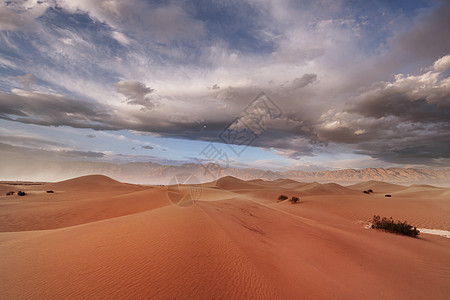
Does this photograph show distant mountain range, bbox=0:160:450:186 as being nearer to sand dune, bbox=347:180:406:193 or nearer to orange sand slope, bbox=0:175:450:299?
sand dune, bbox=347:180:406:193

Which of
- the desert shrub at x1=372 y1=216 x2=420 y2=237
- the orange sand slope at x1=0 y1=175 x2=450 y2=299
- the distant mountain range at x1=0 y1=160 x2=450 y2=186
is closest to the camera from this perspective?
the orange sand slope at x1=0 y1=175 x2=450 y2=299

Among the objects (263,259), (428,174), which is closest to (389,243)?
(263,259)

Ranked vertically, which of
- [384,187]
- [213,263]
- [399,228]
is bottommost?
[399,228]

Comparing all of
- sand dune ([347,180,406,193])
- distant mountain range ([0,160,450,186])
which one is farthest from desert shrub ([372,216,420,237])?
distant mountain range ([0,160,450,186])

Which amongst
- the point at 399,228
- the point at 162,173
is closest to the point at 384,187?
the point at 399,228

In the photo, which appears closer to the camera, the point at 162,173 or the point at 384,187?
the point at 384,187

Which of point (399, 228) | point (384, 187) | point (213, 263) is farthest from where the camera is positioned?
point (384, 187)

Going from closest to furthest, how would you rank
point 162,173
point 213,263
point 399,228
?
point 213,263 → point 399,228 → point 162,173

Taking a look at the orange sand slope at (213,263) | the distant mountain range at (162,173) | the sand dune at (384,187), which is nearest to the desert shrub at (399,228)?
the orange sand slope at (213,263)

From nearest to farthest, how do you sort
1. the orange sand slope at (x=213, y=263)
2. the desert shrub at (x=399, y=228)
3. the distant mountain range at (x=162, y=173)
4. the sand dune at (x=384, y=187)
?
the orange sand slope at (x=213, y=263)
the desert shrub at (x=399, y=228)
the sand dune at (x=384, y=187)
the distant mountain range at (x=162, y=173)

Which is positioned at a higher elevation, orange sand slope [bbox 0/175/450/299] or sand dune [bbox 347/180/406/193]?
sand dune [bbox 347/180/406/193]

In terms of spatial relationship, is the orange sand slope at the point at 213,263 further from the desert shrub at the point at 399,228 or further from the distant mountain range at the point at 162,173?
the distant mountain range at the point at 162,173

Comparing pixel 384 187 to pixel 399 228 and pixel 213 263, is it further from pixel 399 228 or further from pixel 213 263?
pixel 213 263

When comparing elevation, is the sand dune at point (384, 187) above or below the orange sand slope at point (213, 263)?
above
